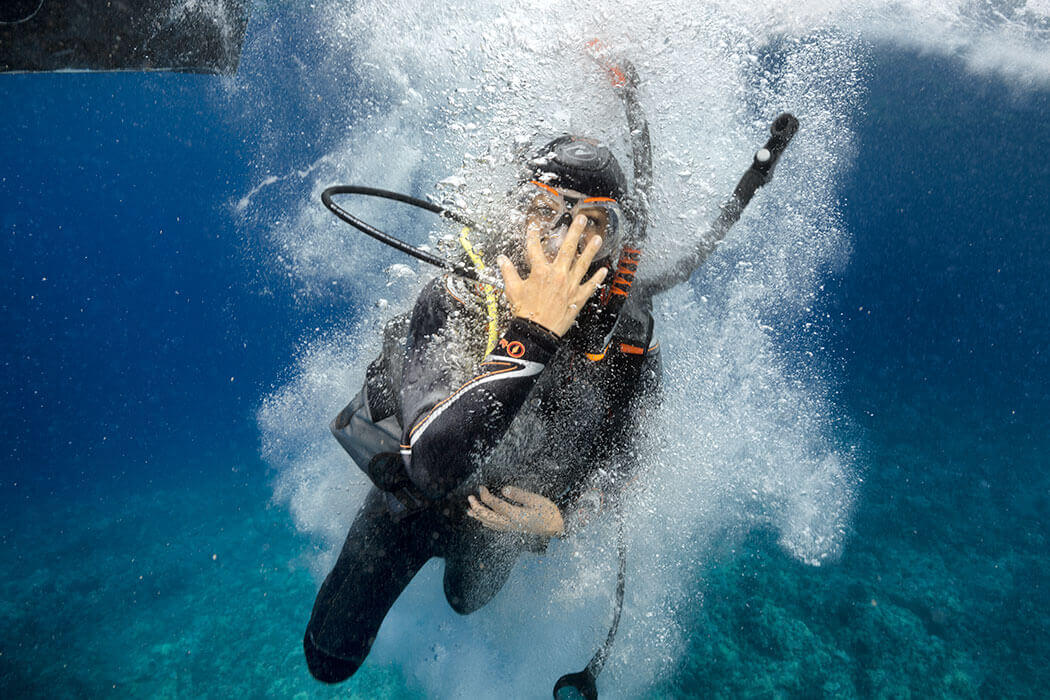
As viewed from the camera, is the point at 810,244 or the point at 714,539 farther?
the point at 810,244

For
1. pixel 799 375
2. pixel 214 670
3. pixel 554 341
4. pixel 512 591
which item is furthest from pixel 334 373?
pixel 799 375

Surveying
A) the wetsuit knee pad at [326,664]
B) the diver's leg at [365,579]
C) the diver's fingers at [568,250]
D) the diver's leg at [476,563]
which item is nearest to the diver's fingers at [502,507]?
the diver's leg at [476,563]

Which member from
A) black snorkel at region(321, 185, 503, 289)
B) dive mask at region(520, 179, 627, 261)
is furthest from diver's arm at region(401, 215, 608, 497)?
black snorkel at region(321, 185, 503, 289)

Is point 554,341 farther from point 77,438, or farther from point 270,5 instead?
point 77,438

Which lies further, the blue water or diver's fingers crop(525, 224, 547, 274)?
the blue water

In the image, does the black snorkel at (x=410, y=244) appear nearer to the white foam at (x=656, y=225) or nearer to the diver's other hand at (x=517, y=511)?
the white foam at (x=656, y=225)

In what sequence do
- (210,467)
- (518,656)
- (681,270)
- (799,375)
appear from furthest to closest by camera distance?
(210,467), (799,375), (518,656), (681,270)

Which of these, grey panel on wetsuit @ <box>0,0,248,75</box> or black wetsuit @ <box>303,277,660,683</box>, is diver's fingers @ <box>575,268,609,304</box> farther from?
grey panel on wetsuit @ <box>0,0,248,75</box>

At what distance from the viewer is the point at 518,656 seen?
215 inches

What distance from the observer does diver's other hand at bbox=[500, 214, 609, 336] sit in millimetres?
1597

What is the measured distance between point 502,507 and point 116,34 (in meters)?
7.18

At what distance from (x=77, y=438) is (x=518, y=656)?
41.4m

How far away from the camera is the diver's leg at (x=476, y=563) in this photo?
3006 millimetres

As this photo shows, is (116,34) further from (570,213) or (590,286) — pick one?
(590,286)
